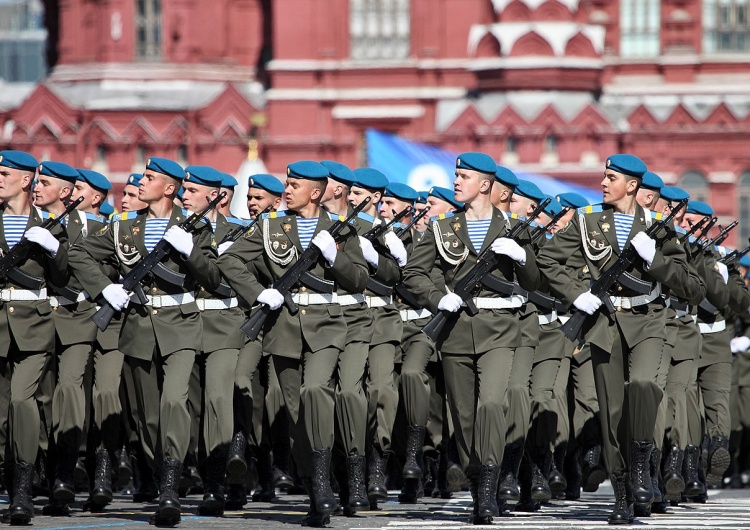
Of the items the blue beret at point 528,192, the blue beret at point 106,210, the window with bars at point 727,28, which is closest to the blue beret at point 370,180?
the blue beret at point 528,192

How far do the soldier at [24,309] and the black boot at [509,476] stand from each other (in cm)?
266

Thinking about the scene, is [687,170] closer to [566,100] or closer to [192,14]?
[566,100]

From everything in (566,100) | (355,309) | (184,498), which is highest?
(566,100)

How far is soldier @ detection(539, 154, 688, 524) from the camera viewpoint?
11914 millimetres

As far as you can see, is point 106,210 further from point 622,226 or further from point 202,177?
point 622,226

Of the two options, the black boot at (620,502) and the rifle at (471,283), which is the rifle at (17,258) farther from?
the black boot at (620,502)

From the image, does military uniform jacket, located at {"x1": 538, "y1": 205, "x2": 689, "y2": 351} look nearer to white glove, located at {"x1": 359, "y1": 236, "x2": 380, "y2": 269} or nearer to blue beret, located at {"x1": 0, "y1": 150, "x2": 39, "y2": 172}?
white glove, located at {"x1": 359, "y1": 236, "x2": 380, "y2": 269}

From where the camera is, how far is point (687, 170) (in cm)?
4581

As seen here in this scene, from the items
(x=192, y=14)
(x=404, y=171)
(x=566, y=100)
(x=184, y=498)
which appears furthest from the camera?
(x=192, y=14)

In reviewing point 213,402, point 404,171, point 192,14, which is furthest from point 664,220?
point 192,14

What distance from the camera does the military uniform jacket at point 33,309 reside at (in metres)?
11.8

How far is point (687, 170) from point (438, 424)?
3225cm

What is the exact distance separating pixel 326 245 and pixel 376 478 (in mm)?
2026

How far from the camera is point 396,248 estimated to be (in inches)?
522
